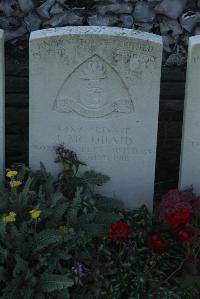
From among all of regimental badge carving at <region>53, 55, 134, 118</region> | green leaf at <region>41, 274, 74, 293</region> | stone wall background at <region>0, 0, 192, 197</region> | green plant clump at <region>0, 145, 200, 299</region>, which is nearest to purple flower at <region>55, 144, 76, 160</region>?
green plant clump at <region>0, 145, 200, 299</region>

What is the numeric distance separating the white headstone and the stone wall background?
0.92 meters

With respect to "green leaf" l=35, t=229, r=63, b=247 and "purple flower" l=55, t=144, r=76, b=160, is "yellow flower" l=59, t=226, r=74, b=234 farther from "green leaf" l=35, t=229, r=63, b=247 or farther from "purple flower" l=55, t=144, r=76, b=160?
"purple flower" l=55, t=144, r=76, b=160

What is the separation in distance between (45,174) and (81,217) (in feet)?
1.66

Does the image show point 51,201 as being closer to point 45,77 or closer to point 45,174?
point 45,174

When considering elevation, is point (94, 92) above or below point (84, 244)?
above

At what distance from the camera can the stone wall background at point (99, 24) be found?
5.44 metres

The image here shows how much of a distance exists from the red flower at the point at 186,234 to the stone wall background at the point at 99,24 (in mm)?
1675

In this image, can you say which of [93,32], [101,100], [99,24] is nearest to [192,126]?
[101,100]

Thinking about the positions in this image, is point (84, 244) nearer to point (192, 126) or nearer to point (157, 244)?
point (157, 244)

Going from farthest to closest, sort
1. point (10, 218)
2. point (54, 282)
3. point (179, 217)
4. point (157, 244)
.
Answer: point (157, 244), point (179, 217), point (10, 218), point (54, 282)

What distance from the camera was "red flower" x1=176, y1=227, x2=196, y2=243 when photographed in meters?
3.65

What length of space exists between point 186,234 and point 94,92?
119cm

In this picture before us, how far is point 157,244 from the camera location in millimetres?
3873

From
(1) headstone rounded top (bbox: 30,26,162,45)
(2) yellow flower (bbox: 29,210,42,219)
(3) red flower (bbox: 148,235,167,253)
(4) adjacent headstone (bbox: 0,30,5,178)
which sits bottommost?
(3) red flower (bbox: 148,235,167,253)
